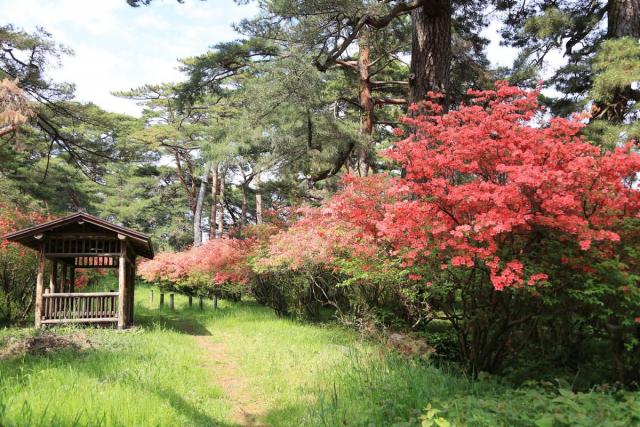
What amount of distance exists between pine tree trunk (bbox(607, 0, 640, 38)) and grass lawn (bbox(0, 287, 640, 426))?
965 cm

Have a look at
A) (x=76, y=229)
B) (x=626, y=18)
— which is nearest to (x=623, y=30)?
(x=626, y=18)

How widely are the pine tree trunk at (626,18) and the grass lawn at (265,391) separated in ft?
31.7

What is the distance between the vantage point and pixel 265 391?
6078 millimetres

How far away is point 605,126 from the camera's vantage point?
992 centimetres

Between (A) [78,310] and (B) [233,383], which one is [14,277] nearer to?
(A) [78,310]

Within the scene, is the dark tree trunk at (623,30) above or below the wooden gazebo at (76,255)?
above

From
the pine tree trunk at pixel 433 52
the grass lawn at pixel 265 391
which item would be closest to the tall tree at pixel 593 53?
the pine tree trunk at pixel 433 52

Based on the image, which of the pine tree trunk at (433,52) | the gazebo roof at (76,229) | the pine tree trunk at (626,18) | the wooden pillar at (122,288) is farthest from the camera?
the pine tree trunk at (626,18)

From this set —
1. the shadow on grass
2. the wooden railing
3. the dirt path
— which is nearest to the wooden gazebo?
the wooden railing

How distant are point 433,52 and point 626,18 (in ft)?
19.3

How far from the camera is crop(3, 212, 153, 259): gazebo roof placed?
404 inches

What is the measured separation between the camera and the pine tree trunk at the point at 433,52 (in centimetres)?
850

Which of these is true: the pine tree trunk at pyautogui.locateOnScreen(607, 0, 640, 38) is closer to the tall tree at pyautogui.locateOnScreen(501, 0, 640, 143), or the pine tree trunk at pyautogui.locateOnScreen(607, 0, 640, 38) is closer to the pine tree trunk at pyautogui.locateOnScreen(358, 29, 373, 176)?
the tall tree at pyautogui.locateOnScreen(501, 0, 640, 143)

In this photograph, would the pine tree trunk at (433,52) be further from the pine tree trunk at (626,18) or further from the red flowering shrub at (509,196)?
the pine tree trunk at (626,18)
